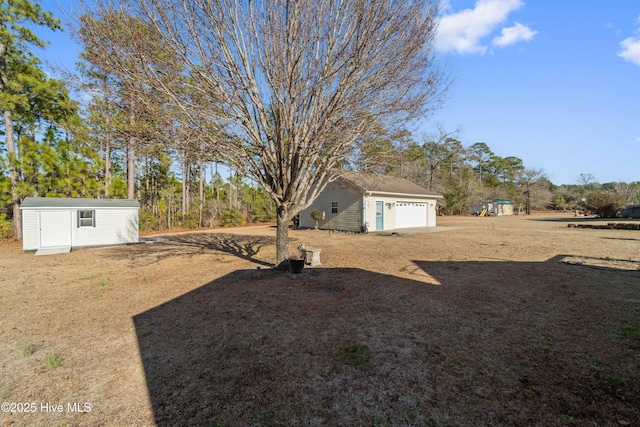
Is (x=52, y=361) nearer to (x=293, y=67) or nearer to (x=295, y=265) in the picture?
(x=295, y=265)

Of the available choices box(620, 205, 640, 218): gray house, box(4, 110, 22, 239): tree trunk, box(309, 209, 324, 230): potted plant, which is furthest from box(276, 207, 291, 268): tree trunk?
box(620, 205, 640, 218): gray house

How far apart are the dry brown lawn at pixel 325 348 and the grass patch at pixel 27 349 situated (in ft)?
0.06

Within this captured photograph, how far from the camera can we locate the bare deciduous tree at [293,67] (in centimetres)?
588

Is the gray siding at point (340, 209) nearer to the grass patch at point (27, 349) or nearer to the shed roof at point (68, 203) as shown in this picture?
the shed roof at point (68, 203)

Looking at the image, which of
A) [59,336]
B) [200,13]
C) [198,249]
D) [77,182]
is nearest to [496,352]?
[59,336]

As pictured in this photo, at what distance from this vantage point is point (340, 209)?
18469mm

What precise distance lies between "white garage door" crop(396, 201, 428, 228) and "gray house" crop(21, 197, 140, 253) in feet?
52.2

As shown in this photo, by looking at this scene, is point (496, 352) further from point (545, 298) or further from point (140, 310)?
point (140, 310)

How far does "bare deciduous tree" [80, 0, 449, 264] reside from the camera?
5883 mm

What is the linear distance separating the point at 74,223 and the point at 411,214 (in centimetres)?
1952

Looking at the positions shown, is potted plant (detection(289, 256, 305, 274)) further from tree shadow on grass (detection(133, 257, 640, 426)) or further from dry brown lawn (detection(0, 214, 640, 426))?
Result: tree shadow on grass (detection(133, 257, 640, 426))

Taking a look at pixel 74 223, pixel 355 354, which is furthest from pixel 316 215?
pixel 355 354

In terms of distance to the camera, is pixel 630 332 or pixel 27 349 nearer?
pixel 27 349

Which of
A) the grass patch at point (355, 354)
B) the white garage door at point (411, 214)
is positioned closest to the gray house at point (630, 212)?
the white garage door at point (411, 214)
